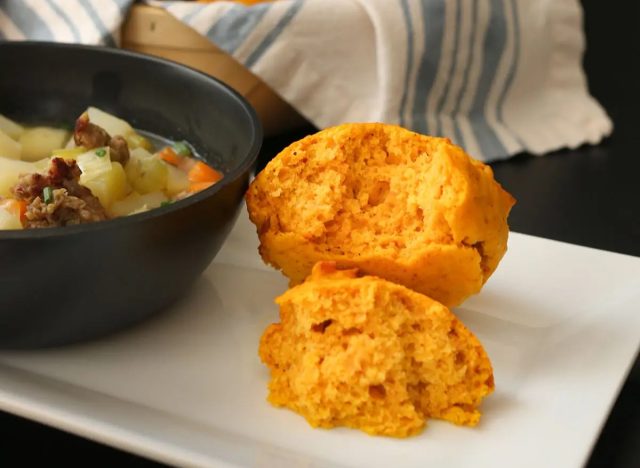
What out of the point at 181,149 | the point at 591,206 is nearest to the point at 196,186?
the point at 181,149

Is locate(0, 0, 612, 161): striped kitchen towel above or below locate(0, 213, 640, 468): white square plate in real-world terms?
below

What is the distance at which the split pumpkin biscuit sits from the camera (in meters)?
1.41

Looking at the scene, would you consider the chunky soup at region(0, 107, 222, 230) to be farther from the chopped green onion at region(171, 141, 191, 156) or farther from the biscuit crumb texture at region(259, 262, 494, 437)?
the biscuit crumb texture at region(259, 262, 494, 437)

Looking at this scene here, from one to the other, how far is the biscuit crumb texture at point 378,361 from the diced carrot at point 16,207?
414 millimetres

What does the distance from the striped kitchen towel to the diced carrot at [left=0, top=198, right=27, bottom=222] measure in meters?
0.95

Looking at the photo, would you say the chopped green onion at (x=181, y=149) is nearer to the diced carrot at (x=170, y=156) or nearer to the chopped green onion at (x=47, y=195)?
the diced carrot at (x=170, y=156)

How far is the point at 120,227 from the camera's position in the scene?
131 centimetres

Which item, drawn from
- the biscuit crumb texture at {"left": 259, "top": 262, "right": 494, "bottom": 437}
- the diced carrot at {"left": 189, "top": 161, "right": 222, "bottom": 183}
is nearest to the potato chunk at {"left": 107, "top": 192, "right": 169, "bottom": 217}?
the diced carrot at {"left": 189, "top": 161, "right": 222, "bottom": 183}

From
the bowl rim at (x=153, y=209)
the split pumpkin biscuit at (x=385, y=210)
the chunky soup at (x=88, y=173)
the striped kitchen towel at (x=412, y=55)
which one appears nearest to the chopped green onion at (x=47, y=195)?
the chunky soup at (x=88, y=173)

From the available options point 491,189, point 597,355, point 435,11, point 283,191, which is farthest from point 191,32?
point 597,355

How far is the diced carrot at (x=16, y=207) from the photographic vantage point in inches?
56.8

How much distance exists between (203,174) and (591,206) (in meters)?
1.11

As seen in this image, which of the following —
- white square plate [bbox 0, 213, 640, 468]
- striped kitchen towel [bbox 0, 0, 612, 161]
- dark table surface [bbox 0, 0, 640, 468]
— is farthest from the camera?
striped kitchen towel [bbox 0, 0, 612, 161]

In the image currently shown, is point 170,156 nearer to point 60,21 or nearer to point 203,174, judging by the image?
point 203,174
